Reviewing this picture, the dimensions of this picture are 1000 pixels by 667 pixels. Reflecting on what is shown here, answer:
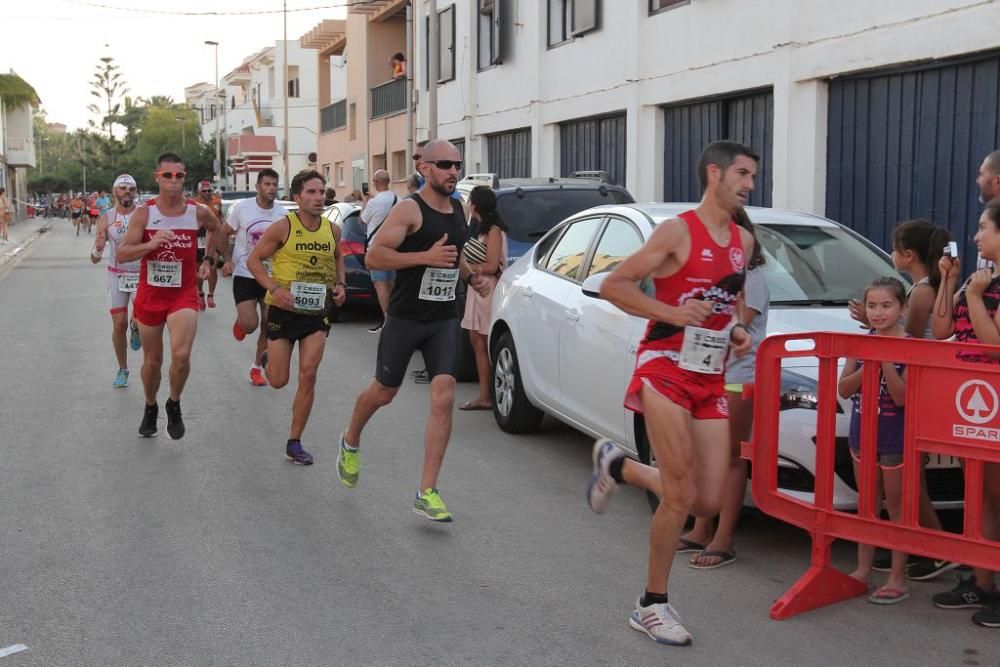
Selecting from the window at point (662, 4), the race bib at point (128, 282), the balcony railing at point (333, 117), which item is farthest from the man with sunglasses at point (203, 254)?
the balcony railing at point (333, 117)

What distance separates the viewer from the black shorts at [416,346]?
6.80m

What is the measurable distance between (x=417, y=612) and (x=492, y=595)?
1.30 feet

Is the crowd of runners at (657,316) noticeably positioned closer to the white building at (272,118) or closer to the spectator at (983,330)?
the spectator at (983,330)

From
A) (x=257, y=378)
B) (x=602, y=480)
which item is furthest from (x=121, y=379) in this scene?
(x=602, y=480)

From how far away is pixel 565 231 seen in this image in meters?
8.57

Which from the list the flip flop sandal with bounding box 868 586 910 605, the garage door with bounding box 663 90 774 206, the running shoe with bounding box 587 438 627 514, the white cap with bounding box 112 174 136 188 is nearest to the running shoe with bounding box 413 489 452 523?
the running shoe with bounding box 587 438 627 514

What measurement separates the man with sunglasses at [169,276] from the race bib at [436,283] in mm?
2466

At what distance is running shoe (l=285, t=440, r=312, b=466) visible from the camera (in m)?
7.99

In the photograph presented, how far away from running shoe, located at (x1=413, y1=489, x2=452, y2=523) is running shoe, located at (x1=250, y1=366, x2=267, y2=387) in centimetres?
492

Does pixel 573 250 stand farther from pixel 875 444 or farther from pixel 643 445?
pixel 875 444

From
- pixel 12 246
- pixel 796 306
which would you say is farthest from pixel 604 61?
pixel 12 246

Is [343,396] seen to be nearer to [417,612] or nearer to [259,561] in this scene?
[259,561]

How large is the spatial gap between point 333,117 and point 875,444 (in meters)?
40.8

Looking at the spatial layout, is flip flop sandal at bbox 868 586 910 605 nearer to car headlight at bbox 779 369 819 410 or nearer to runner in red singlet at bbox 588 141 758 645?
car headlight at bbox 779 369 819 410
